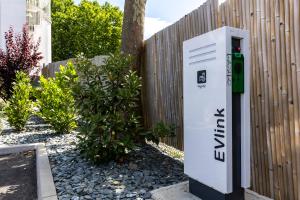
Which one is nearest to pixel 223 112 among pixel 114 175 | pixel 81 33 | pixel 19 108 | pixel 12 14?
pixel 114 175

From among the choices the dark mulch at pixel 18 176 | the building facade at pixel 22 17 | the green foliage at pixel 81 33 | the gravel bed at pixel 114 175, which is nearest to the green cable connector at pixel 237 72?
the gravel bed at pixel 114 175

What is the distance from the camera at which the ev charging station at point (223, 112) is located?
2.52 meters

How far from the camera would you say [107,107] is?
4047 mm

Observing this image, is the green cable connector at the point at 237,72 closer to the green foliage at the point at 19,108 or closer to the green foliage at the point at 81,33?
the green foliage at the point at 19,108

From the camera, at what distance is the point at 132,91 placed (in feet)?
13.1

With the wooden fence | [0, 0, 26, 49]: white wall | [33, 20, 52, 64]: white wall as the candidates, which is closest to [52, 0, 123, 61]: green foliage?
[33, 20, 52, 64]: white wall

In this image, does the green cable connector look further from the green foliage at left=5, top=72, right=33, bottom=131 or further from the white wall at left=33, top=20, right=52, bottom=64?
the white wall at left=33, top=20, right=52, bottom=64

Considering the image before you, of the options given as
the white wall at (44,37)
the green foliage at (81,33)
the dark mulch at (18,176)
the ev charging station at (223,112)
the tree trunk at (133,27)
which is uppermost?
the green foliage at (81,33)

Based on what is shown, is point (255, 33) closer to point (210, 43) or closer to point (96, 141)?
point (210, 43)

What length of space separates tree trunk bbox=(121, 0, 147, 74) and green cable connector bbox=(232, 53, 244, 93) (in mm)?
3127

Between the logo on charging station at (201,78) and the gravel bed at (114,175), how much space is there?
4.16 feet

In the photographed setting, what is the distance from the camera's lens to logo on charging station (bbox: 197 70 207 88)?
2754 millimetres

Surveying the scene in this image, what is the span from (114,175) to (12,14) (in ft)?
53.8

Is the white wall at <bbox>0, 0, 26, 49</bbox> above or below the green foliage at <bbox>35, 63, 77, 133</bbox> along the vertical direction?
above
